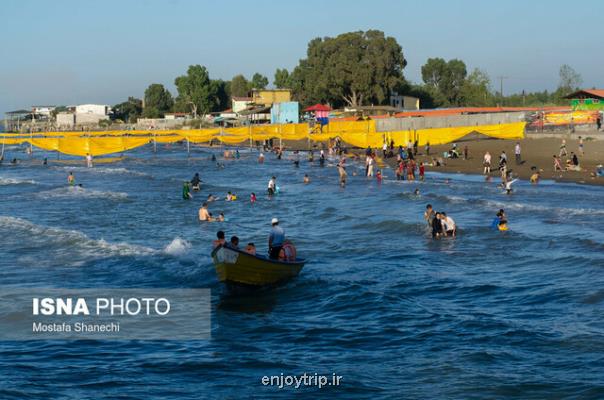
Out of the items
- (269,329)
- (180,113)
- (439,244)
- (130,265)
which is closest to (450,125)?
A: (439,244)

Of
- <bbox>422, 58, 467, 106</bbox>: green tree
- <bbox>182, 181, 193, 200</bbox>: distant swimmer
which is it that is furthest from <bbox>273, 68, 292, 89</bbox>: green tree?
<bbox>182, 181, 193, 200</bbox>: distant swimmer

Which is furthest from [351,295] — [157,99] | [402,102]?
[157,99]

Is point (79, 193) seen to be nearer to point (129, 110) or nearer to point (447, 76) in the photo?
point (447, 76)

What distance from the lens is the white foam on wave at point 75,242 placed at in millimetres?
24953

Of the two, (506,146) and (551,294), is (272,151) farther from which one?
(551,294)

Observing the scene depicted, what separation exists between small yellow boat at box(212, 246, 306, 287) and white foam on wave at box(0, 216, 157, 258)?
259 inches

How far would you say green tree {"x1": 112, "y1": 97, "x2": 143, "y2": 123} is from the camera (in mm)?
162512

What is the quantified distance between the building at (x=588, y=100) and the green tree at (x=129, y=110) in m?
113

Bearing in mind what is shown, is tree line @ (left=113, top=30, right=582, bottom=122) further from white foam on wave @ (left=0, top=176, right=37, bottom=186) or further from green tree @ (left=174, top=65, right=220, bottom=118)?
white foam on wave @ (left=0, top=176, right=37, bottom=186)

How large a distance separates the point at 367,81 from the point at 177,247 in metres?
77.4

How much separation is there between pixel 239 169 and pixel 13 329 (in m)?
43.6

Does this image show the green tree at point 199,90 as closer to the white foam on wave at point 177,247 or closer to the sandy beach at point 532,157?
the sandy beach at point 532,157

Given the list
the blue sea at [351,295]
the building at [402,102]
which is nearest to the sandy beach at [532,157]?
the blue sea at [351,295]

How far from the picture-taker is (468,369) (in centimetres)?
1335
